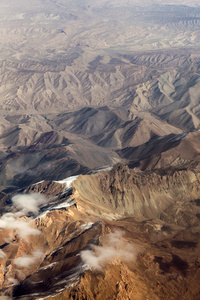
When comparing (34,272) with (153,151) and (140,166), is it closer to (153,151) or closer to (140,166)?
(140,166)

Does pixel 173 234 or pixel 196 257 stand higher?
pixel 196 257

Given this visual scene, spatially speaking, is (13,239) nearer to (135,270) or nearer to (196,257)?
(135,270)

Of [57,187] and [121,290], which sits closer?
[121,290]

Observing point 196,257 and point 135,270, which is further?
point 196,257

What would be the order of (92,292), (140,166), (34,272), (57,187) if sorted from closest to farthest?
1. (92,292)
2. (34,272)
3. (57,187)
4. (140,166)

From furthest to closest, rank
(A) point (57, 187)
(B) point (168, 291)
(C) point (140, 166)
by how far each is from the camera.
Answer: (C) point (140, 166) → (A) point (57, 187) → (B) point (168, 291)

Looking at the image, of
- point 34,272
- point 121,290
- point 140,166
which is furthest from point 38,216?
point 140,166

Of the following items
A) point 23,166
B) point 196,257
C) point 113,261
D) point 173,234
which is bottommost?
point 23,166

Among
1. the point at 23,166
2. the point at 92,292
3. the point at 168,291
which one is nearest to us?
the point at 92,292

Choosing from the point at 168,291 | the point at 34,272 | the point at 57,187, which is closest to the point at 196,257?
the point at 168,291
